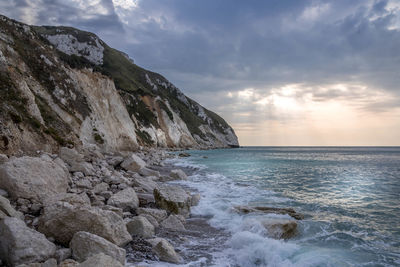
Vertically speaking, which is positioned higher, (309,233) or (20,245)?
(20,245)

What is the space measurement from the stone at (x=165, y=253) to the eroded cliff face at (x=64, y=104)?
1097cm

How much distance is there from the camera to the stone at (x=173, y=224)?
25.1 ft

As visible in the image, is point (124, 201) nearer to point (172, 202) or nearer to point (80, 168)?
point (172, 202)

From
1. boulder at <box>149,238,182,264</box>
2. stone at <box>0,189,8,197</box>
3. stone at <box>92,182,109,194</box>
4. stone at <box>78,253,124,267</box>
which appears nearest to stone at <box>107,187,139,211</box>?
stone at <box>92,182,109,194</box>

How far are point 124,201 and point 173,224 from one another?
2.03 m

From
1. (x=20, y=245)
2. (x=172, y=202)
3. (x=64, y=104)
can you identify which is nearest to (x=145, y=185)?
(x=172, y=202)

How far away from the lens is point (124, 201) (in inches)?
336

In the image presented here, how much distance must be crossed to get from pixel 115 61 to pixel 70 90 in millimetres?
81707

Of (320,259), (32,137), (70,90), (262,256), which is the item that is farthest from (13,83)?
(320,259)

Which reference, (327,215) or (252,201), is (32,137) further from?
(327,215)

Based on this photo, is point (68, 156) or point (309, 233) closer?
point (309, 233)

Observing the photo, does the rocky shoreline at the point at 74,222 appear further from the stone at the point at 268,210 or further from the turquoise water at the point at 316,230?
the stone at the point at 268,210

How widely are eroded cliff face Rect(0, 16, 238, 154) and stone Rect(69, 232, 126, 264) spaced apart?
1046cm

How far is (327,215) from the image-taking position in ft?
32.8
